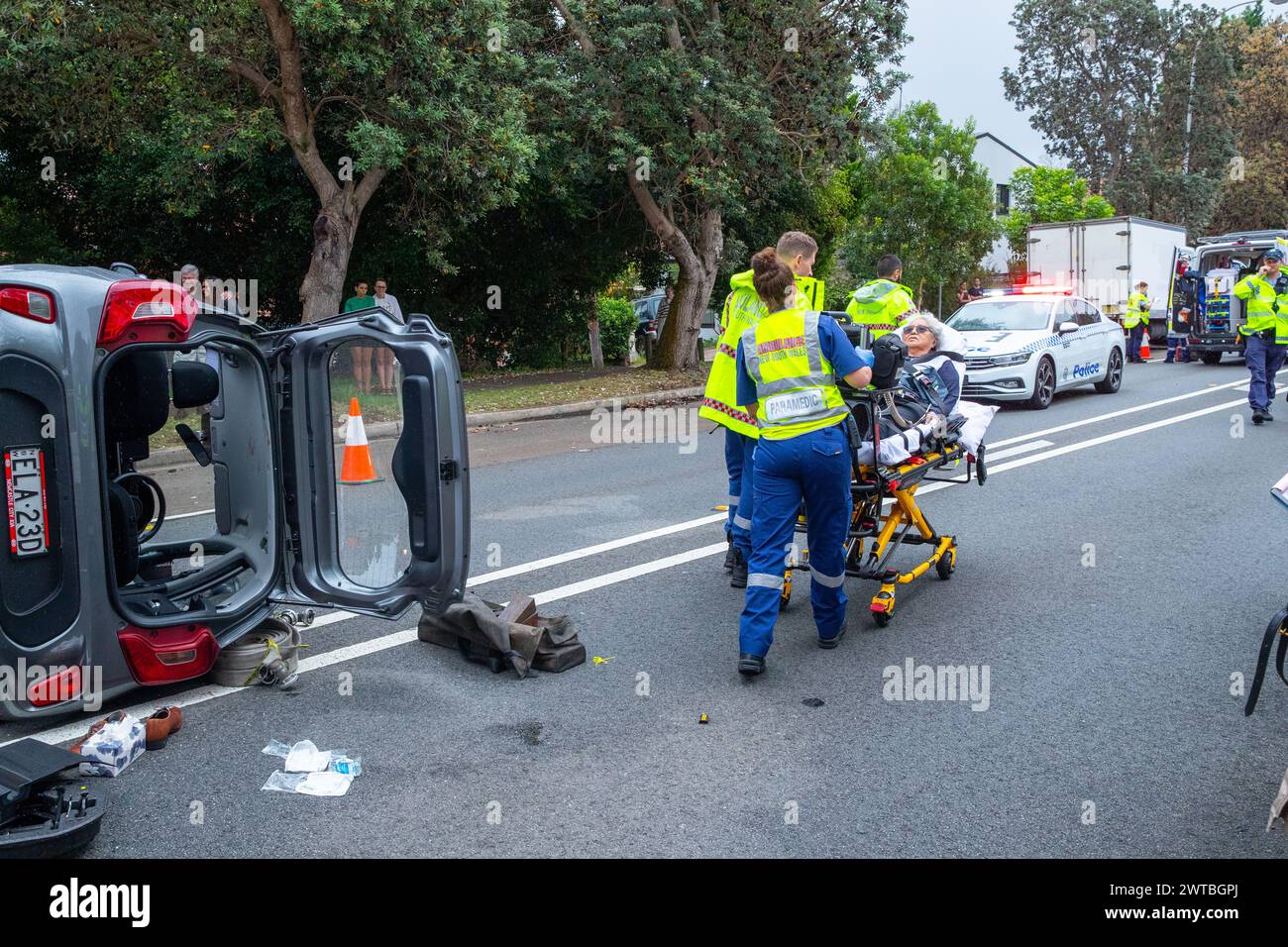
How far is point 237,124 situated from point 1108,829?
14.5 meters

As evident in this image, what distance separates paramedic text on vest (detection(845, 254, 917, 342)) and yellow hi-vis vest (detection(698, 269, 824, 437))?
1641 millimetres

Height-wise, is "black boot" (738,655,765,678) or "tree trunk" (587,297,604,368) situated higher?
"tree trunk" (587,297,604,368)

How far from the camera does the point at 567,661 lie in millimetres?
5453

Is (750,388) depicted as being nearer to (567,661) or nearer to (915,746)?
A: (567,661)

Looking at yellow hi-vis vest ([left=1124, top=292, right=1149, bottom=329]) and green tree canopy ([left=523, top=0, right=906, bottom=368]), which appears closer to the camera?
green tree canopy ([left=523, top=0, right=906, bottom=368])

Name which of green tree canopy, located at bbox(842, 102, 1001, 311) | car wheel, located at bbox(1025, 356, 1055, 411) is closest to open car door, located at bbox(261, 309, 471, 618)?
car wheel, located at bbox(1025, 356, 1055, 411)

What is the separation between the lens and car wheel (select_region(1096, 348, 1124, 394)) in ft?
59.6

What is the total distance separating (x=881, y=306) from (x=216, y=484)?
5044mm

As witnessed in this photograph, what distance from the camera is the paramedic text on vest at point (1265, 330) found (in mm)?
13586

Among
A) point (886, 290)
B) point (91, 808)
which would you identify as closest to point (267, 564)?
point (91, 808)

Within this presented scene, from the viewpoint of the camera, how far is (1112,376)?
18.3 m

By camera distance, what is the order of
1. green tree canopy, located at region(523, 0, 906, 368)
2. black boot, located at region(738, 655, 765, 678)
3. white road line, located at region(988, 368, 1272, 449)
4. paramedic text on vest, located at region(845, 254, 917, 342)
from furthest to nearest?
green tree canopy, located at region(523, 0, 906, 368) → white road line, located at region(988, 368, 1272, 449) → paramedic text on vest, located at region(845, 254, 917, 342) → black boot, located at region(738, 655, 765, 678)

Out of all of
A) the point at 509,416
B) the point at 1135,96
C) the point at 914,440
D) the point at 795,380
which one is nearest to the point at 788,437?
the point at 795,380

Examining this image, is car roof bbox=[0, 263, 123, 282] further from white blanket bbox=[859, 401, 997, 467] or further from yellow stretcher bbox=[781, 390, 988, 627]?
white blanket bbox=[859, 401, 997, 467]
